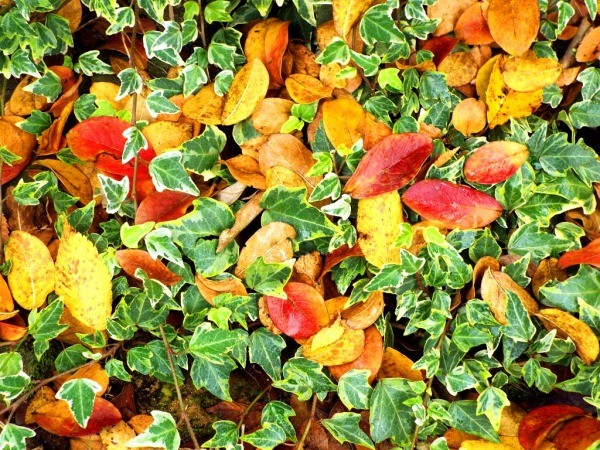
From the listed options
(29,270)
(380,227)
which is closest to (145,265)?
(29,270)

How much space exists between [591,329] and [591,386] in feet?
0.32

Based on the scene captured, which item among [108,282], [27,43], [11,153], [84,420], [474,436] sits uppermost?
[27,43]

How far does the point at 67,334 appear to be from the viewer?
1.24 metres

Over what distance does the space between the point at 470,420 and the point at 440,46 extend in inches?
28.3

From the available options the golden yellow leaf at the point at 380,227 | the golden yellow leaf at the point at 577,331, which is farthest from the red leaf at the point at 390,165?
the golden yellow leaf at the point at 577,331

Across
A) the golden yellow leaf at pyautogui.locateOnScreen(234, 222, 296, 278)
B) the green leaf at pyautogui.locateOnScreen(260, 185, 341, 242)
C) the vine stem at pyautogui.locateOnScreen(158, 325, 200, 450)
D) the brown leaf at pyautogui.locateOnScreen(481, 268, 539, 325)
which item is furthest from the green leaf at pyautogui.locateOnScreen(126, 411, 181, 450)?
the brown leaf at pyautogui.locateOnScreen(481, 268, 539, 325)

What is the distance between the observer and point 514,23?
4.06 feet

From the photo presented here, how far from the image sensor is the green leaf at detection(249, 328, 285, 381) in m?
1.19

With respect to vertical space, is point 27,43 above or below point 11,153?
above

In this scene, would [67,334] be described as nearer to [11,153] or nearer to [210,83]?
[11,153]

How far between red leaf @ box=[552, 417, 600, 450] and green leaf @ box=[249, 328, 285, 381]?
50cm

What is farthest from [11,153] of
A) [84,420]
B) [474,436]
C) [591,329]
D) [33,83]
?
[591,329]

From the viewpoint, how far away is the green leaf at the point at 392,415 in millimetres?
1162

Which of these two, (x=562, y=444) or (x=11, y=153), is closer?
(x=562, y=444)
